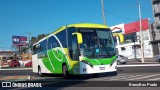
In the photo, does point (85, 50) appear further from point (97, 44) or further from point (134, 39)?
point (134, 39)

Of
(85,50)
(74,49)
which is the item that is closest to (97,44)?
(85,50)

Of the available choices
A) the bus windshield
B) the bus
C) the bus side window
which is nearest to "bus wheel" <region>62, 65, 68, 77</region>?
the bus

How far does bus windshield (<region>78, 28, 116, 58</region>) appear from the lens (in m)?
18.0

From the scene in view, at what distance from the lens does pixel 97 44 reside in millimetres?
Result: 18219

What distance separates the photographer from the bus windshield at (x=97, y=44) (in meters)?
18.0

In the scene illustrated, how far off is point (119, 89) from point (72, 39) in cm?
697

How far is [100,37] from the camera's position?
1867cm

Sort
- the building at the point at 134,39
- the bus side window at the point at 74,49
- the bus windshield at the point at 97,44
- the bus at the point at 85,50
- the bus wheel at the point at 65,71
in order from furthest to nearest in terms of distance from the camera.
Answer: the building at the point at 134,39, the bus wheel at the point at 65,71, the bus side window at the point at 74,49, the bus windshield at the point at 97,44, the bus at the point at 85,50

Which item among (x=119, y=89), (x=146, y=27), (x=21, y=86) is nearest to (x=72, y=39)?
(x=21, y=86)

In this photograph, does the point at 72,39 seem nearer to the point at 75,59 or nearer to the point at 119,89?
the point at 75,59

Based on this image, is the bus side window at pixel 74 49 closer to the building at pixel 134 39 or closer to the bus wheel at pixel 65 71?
the bus wheel at pixel 65 71

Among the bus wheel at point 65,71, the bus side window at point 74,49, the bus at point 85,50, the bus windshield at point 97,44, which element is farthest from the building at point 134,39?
the bus side window at point 74,49

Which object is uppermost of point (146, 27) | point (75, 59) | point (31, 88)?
point (146, 27)

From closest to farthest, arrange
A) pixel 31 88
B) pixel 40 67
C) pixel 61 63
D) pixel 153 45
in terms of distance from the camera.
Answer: pixel 31 88 < pixel 61 63 < pixel 40 67 < pixel 153 45
